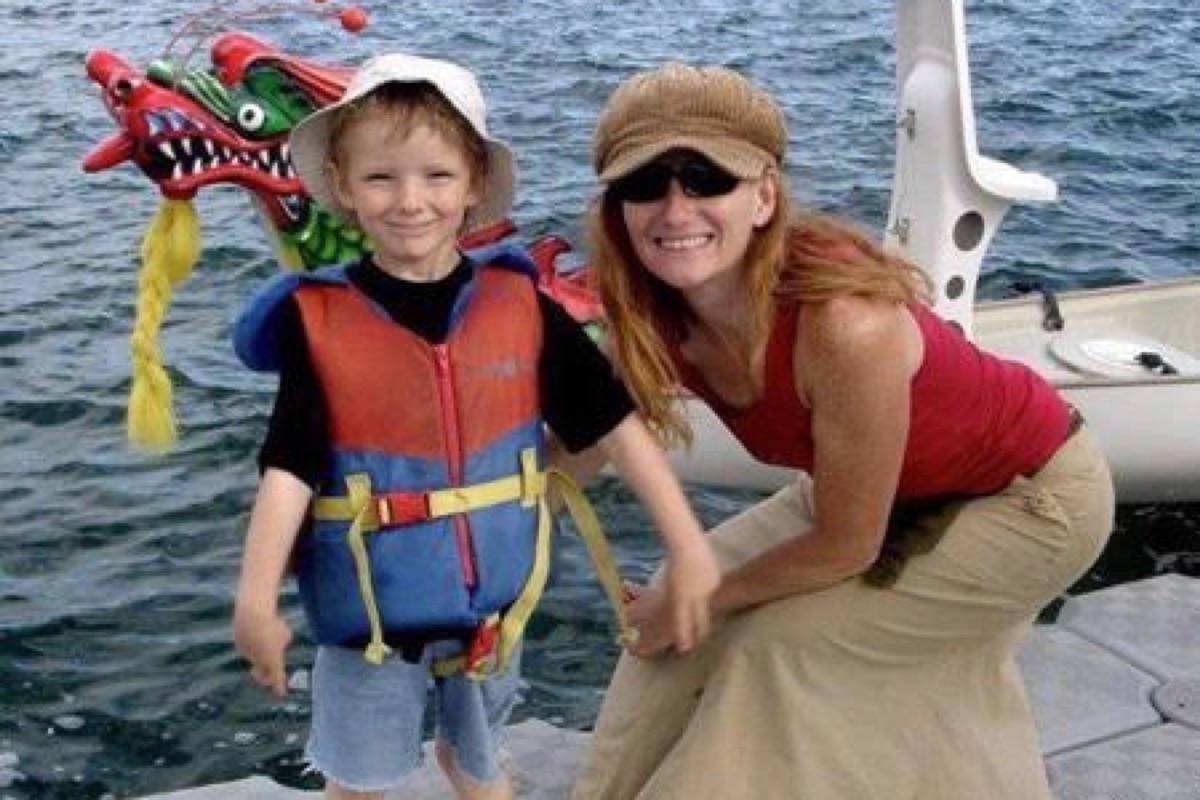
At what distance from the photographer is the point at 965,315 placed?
5.21 m

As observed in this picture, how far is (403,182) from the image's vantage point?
2.45 meters

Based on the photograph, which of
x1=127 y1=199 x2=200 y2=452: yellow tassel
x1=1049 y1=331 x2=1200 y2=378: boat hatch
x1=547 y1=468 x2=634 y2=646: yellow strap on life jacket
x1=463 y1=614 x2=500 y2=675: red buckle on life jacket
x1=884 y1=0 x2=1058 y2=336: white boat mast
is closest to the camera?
x1=463 y1=614 x2=500 y2=675: red buckle on life jacket

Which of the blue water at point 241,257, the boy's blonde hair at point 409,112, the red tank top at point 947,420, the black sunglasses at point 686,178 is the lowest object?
the blue water at point 241,257

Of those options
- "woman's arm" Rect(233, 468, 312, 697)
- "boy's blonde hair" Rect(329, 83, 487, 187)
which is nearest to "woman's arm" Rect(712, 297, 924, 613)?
"boy's blonde hair" Rect(329, 83, 487, 187)

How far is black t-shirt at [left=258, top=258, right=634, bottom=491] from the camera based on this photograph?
2.51m

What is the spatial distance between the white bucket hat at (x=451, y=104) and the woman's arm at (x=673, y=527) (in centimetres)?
38

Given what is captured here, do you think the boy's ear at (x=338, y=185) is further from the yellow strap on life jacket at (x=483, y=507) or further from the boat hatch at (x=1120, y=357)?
the boat hatch at (x=1120, y=357)

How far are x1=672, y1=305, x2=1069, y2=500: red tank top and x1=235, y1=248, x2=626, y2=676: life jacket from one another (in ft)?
1.18

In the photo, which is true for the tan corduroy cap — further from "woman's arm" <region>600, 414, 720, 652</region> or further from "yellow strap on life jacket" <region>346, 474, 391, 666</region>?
"yellow strap on life jacket" <region>346, 474, 391, 666</region>

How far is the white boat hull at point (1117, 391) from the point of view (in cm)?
512

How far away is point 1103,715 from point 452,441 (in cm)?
175

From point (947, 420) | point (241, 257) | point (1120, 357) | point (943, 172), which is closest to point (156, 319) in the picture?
point (947, 420)

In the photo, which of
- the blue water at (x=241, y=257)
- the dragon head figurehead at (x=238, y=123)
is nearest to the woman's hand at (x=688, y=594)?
the blue water at (x=241, y=257)

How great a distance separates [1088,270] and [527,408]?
6.24m
